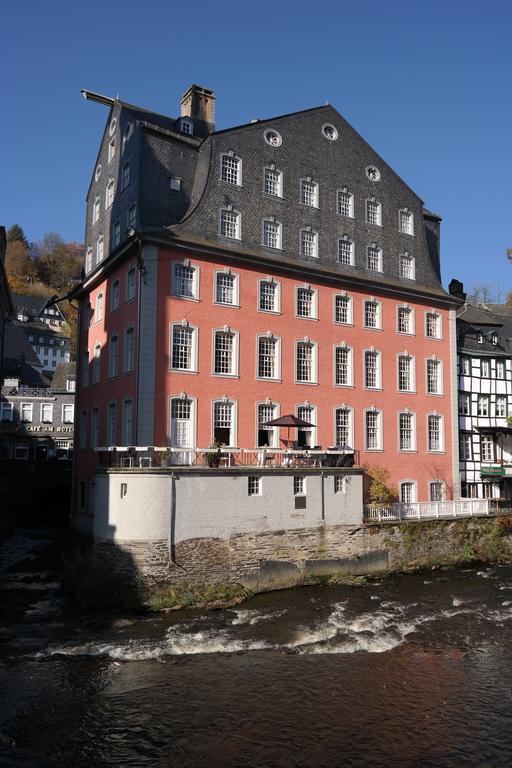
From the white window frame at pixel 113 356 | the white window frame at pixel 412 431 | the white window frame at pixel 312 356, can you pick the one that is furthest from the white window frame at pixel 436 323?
the white window frame at pixel 113 356

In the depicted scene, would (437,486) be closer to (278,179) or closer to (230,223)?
(230,223)

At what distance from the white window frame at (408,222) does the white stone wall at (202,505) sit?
17.2 metres

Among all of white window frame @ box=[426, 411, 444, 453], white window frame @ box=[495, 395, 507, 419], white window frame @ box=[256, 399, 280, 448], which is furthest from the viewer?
white window frame @ box=[495, 395, 507, 419]

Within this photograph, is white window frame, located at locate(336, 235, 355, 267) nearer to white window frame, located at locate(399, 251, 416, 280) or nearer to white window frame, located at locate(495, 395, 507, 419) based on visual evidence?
white window frame, located at locate(399, 251, 416, 280)

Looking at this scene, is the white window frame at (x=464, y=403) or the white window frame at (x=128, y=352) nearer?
the white window frame at (x=128, y=352)

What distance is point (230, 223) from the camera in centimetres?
3144

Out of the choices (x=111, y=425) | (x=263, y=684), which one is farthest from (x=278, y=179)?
(x=263, y=684)

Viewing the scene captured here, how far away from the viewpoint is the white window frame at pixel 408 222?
3800cm

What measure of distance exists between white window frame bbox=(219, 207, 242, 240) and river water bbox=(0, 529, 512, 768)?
55.3 feet

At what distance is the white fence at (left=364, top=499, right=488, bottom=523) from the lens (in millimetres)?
30172

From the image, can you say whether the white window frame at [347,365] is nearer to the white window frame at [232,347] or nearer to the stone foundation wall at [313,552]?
the white window frame at [232,347]

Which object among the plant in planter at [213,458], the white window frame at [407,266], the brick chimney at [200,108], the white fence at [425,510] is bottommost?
the white fence at [425,510]

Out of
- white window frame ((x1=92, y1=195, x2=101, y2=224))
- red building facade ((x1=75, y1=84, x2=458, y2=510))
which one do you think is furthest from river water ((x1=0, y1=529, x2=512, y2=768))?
white window frame ((x1=92, y1=195, x2=101, y2=224))

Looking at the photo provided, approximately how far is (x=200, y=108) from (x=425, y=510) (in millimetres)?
25392
